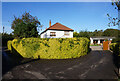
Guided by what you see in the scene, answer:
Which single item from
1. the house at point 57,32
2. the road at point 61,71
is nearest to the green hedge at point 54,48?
the road at point 61,71

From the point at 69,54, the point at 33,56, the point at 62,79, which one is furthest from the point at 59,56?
the point at 62,79

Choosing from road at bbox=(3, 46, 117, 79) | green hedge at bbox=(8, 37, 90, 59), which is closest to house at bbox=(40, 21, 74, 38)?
green hedge at bbox=(8, 37, 90, 59)

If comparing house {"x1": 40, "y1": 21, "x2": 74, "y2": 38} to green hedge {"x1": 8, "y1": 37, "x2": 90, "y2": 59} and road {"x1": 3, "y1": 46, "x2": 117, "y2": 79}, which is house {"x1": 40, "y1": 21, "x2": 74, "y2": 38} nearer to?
green hedge {"x1": 8, "y1": 37, "x2": 90, "y2": 59}

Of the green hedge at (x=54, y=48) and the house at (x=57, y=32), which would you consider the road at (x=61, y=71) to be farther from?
the house at (x=57, y=32)

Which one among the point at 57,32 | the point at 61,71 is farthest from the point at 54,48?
the point at 57,32

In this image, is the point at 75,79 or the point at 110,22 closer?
the point at 75,79

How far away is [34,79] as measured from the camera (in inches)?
167

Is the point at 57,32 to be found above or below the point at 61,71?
above

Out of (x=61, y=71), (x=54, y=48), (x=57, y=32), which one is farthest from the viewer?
(x=57, y=32)

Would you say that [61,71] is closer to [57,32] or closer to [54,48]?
[54,48]

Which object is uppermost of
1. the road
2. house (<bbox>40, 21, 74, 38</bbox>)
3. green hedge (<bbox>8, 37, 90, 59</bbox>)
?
house (<bbox>40, 21, 74, 38</bbox>)

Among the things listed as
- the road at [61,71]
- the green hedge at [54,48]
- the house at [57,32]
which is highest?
the house at [57,32]

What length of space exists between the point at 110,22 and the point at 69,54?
5167 mm

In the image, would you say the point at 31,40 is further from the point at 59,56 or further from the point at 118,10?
the point at 118,10
